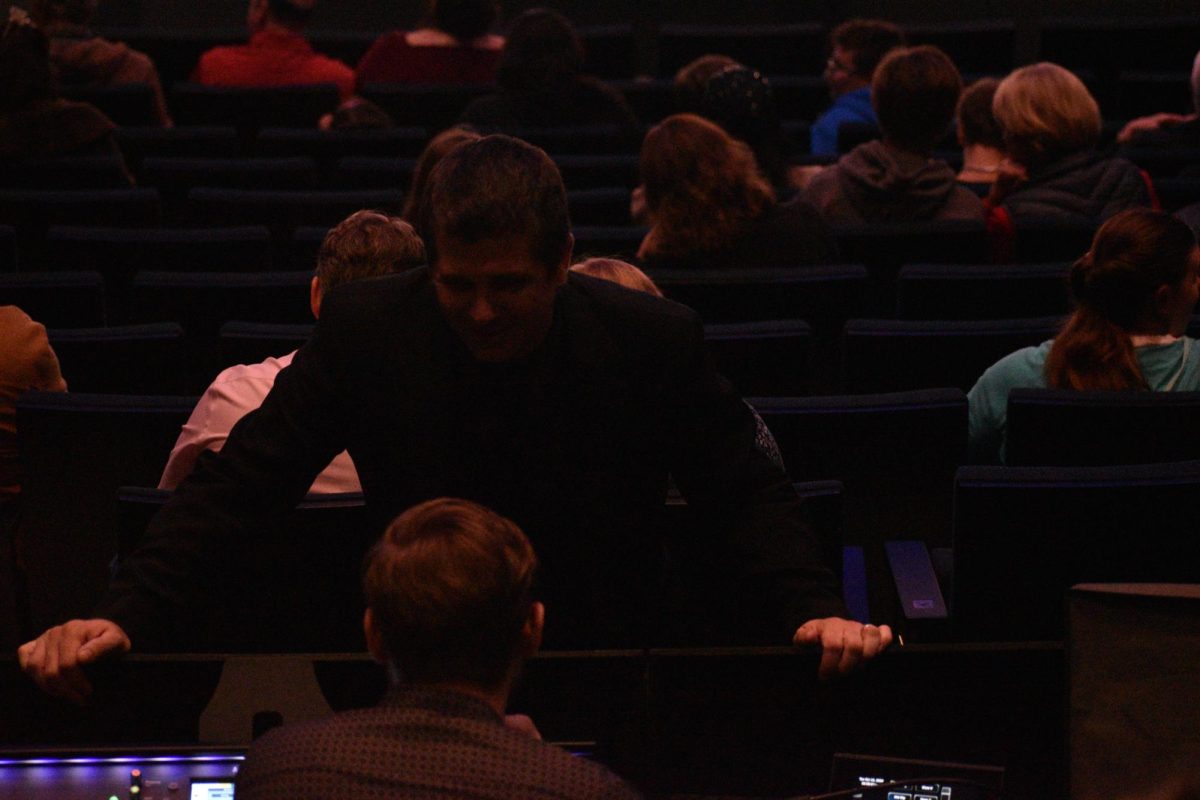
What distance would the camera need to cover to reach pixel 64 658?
157 centimetres

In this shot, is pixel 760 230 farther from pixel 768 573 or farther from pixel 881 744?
pixel 881 744

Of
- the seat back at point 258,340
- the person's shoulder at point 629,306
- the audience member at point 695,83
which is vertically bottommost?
the seat back at point 258,340

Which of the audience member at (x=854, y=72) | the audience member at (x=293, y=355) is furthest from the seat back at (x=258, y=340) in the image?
the audience member at (x=854, y=72)

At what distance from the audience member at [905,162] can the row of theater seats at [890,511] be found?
1.72 meters

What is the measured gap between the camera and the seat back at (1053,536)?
226 centimetres

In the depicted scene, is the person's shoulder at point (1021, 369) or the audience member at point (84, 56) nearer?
the person's shoulder at point (1021, 369)

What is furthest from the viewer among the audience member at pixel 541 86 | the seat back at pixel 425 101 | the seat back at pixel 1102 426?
the seat back at pixel 425 101

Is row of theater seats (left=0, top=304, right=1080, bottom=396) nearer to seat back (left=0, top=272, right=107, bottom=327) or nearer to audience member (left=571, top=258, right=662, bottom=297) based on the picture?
seat back (left=0, top=272, right=107, bottom=327)

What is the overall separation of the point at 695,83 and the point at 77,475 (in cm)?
275

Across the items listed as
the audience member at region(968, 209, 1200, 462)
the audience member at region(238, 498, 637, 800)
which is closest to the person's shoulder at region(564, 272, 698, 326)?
the audience member at region(238, 498, 637, 800)

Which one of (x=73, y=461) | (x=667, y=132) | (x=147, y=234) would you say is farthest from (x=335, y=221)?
(x=73, y=461)

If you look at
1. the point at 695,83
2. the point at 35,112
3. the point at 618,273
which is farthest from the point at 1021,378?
the point at 35,112

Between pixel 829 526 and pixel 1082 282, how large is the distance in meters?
1.07

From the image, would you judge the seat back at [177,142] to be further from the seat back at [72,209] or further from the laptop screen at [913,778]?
the laptop screen at [913,778]
